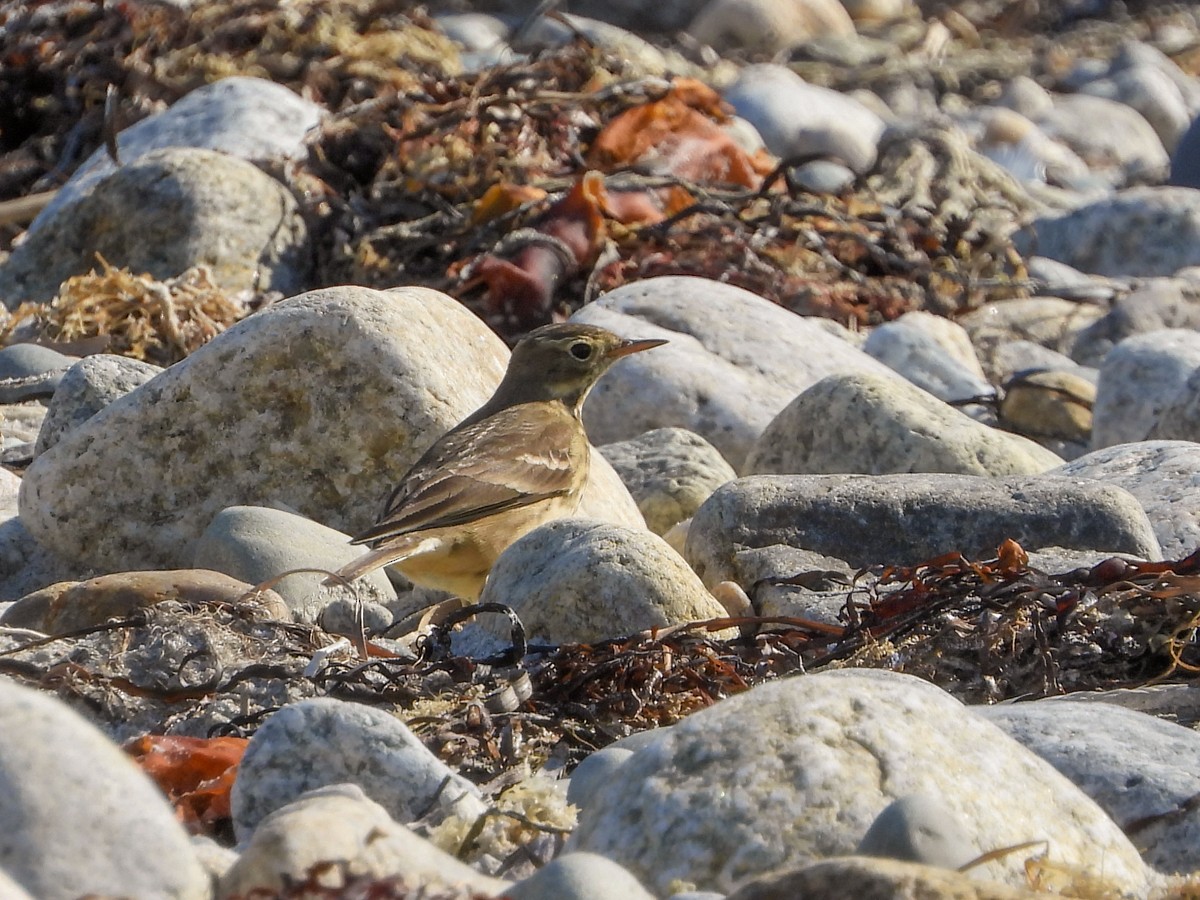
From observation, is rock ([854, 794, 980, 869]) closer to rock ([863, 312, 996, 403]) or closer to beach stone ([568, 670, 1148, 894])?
beach stone ([568, 670, 1148, 894])

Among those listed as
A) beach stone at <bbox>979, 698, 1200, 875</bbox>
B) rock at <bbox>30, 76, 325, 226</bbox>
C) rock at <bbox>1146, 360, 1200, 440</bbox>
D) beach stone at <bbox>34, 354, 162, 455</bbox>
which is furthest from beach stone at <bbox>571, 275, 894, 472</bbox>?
beach stone at <bbox>979, 698, 1200, 875</bbox>

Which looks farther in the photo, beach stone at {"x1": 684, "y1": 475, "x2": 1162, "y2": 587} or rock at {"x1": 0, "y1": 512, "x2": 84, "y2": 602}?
rock at {"x1": 0, "y1": 512, "x2": 84, "y2": 602}

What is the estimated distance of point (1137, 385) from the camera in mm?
9289

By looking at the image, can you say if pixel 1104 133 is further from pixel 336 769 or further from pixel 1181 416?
pixel 336 769

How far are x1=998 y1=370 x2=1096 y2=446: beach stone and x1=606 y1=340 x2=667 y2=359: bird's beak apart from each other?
2605mm

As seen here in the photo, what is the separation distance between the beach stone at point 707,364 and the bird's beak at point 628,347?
749mm

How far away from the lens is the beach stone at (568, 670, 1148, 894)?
Answer: 3.52 metres

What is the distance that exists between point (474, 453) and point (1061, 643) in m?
2.29

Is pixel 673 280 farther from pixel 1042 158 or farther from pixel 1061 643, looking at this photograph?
pixel 1042 158

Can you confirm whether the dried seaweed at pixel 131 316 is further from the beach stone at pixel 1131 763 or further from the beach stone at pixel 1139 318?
the beach stone at pixel 1131 763

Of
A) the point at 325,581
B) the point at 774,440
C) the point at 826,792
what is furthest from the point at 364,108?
the point at 826,792

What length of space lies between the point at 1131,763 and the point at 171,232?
783cm

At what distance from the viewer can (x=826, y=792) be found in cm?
359

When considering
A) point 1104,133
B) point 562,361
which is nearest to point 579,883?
point 562,361
